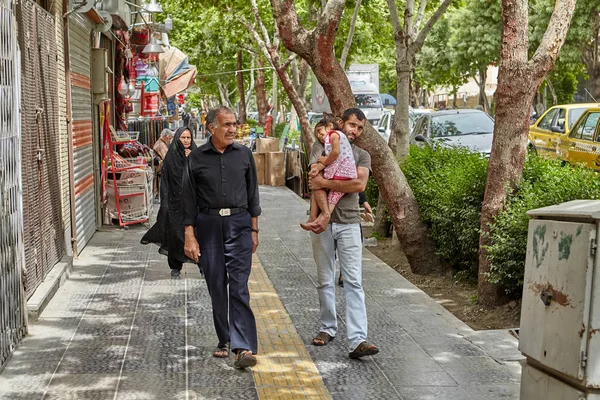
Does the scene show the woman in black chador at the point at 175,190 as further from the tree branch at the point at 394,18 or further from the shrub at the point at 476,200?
the tree branch at the point at 394,18

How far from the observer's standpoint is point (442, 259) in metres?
11.1

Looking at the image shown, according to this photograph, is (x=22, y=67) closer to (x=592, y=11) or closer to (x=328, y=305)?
(x=328, y=305)

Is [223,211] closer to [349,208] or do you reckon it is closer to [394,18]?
[349,208]

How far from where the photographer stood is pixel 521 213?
8.38 meters

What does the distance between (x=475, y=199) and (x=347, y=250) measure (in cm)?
310

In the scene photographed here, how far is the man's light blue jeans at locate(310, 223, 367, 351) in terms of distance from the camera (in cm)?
699

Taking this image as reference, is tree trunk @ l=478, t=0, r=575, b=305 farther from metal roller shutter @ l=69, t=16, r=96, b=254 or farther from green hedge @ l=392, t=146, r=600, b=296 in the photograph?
metal roller shutter @ l=69, t=16, r=96, b=254

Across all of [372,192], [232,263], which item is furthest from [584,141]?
[232,263]

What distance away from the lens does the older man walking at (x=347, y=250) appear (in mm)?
6988

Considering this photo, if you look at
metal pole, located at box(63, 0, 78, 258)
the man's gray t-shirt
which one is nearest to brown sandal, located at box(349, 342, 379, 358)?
the man's gray t-shirt

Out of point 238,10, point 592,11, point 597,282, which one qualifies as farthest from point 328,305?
point 592,11

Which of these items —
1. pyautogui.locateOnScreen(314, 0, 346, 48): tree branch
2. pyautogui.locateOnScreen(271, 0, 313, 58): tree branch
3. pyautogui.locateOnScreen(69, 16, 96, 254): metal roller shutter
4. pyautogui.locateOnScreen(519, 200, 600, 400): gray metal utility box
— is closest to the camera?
pyautogui.locateOnScreen(519, 200, 600, 400): gray metal utility box


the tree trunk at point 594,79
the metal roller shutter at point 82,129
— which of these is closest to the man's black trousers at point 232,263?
the metal roller shutter at point 82,129

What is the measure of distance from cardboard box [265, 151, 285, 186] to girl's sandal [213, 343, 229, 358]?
17009mm
